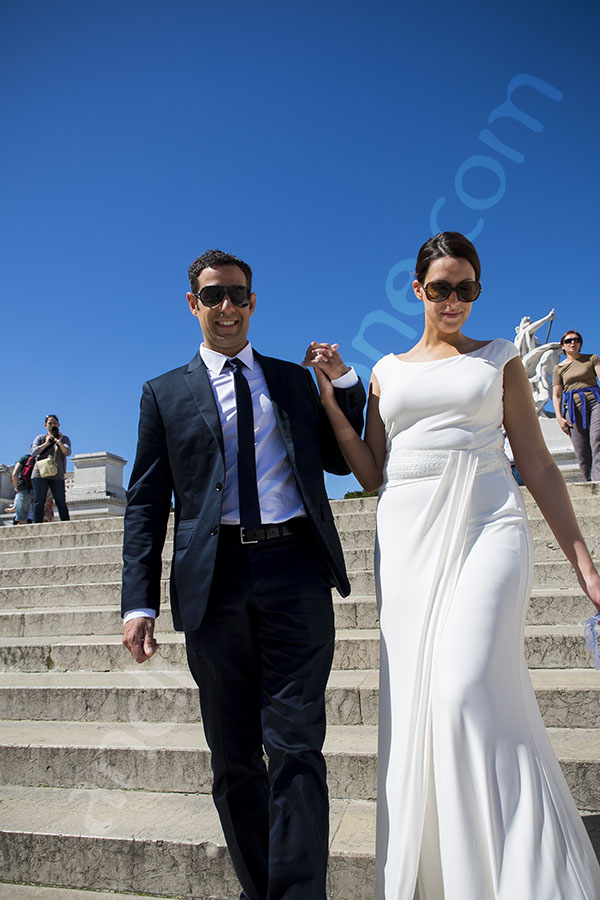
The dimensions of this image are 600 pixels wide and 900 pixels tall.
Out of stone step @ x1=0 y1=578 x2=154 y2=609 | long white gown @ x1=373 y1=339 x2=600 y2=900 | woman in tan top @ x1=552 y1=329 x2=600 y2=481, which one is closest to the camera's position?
long white gown @ x1=373 y1=339 x2=600 y2=900

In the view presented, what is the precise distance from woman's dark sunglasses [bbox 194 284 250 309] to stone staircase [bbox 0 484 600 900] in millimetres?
2194

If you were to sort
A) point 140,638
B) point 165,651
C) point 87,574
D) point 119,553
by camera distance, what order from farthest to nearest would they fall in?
point 119,553 → point 87,574 → point 165,651 → point 140,638

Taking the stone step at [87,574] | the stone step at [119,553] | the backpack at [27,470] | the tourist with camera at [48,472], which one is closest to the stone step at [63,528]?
the stone step at [119,553]

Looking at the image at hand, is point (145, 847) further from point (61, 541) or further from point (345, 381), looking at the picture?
point (61, 541)

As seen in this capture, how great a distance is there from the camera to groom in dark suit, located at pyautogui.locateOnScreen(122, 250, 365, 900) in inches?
83.8

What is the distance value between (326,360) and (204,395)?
506 mm

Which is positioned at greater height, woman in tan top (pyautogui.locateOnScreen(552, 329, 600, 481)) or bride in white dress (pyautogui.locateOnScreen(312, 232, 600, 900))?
woman in tan top (pyautogui.locateOnScreen(552, 329, 600, 481))

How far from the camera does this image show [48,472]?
10156 mm

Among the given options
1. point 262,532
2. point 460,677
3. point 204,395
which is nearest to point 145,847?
point 262,532

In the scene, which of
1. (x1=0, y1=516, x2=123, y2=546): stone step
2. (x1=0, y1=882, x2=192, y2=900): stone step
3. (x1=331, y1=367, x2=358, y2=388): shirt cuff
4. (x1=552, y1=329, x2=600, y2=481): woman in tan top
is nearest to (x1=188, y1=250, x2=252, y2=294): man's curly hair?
(x1=331, y1=367, x2=358, y2=388): shirt cuff

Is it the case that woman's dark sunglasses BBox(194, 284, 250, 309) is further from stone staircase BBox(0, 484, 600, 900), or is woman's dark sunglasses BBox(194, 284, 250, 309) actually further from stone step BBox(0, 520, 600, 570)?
stone step BBox(0, 520, 600, 570)

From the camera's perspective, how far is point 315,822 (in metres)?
2.07

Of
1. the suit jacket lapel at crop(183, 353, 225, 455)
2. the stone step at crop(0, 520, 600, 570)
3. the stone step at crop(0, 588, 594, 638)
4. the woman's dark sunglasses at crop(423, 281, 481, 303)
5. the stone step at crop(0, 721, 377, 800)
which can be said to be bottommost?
the stone step at crop(0, 721, 377, 800)

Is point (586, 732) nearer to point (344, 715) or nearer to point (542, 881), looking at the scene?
point (344, 715)
